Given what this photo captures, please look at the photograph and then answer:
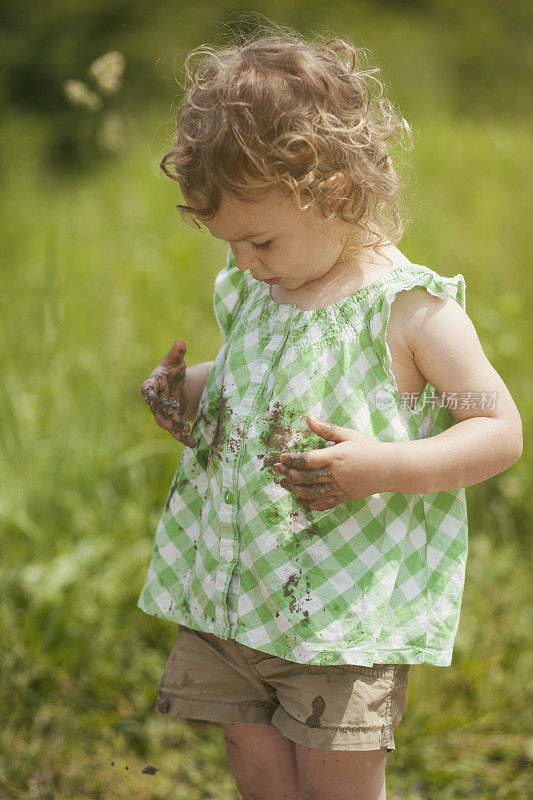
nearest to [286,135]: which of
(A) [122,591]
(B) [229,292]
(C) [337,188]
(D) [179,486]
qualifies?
(C) [337,188]

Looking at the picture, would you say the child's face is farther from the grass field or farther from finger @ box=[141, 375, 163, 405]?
the grass field

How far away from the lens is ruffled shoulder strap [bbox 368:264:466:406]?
1.31 metres

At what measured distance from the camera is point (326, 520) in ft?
4.50

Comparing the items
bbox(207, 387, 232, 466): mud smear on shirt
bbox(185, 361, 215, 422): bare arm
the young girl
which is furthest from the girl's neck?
bbox(185, 361, 215, 422): bare arm

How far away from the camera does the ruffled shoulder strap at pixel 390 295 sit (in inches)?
51.5

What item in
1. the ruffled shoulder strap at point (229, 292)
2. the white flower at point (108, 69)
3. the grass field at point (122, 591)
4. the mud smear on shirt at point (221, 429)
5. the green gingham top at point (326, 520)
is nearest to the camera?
the green gingham top at point (326, 520)

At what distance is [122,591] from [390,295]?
143 centimetres

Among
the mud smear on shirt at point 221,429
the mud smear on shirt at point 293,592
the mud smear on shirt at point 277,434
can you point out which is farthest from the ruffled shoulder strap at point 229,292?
the mud smear on shirt at point 293,592

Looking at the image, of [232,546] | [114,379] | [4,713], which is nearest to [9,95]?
[114,379]

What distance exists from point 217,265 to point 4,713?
264cm

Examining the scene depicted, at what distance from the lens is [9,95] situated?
6734 millimetres

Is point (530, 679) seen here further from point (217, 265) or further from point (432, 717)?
point (217, 265)

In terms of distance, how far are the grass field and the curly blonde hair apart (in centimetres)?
83

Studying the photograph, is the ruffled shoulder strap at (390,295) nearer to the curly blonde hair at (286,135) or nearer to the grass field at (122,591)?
the curly blonde hair at (286,135)
